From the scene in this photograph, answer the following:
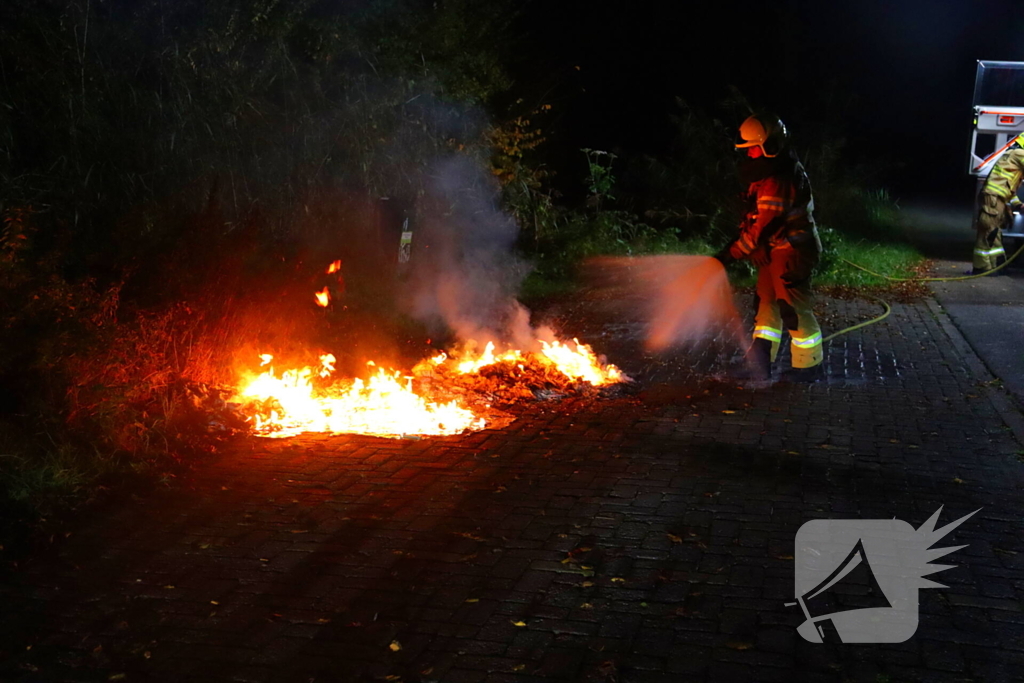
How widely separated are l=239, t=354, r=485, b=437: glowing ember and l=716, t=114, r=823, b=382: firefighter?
9.04 ft

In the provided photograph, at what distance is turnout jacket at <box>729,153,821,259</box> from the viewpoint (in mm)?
7887

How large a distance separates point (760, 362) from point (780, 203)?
1.31 metres

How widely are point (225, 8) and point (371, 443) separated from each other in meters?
5.62

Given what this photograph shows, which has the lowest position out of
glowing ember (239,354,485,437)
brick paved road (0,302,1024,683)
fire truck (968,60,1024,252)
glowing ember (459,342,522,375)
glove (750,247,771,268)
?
brick paved road (0,302,1024,683)

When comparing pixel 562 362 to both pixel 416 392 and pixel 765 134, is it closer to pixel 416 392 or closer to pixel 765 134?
pixel 416 392

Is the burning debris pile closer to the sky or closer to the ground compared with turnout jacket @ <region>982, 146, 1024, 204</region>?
closer to the ground

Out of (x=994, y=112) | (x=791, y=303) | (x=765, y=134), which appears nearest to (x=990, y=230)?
(x=994, y=112)

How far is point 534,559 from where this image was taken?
463 centimetres

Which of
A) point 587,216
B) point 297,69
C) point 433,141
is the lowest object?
point 587,216

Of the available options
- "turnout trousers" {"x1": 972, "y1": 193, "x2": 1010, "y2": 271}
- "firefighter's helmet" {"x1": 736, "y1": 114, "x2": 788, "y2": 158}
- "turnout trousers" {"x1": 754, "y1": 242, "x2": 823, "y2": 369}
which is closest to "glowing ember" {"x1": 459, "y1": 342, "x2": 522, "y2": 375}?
"turnout trousers" {"x1": 754, "y1": 242, "x2": 823, "y2": 369}

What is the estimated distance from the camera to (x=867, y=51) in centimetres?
3697

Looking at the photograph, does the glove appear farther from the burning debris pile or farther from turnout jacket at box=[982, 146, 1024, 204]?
turnout jacket at box=[982, 146, 1024, 204]

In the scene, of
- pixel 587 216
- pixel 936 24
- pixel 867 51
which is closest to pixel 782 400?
pixel 587 216

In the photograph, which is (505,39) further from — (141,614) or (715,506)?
(141,614)
